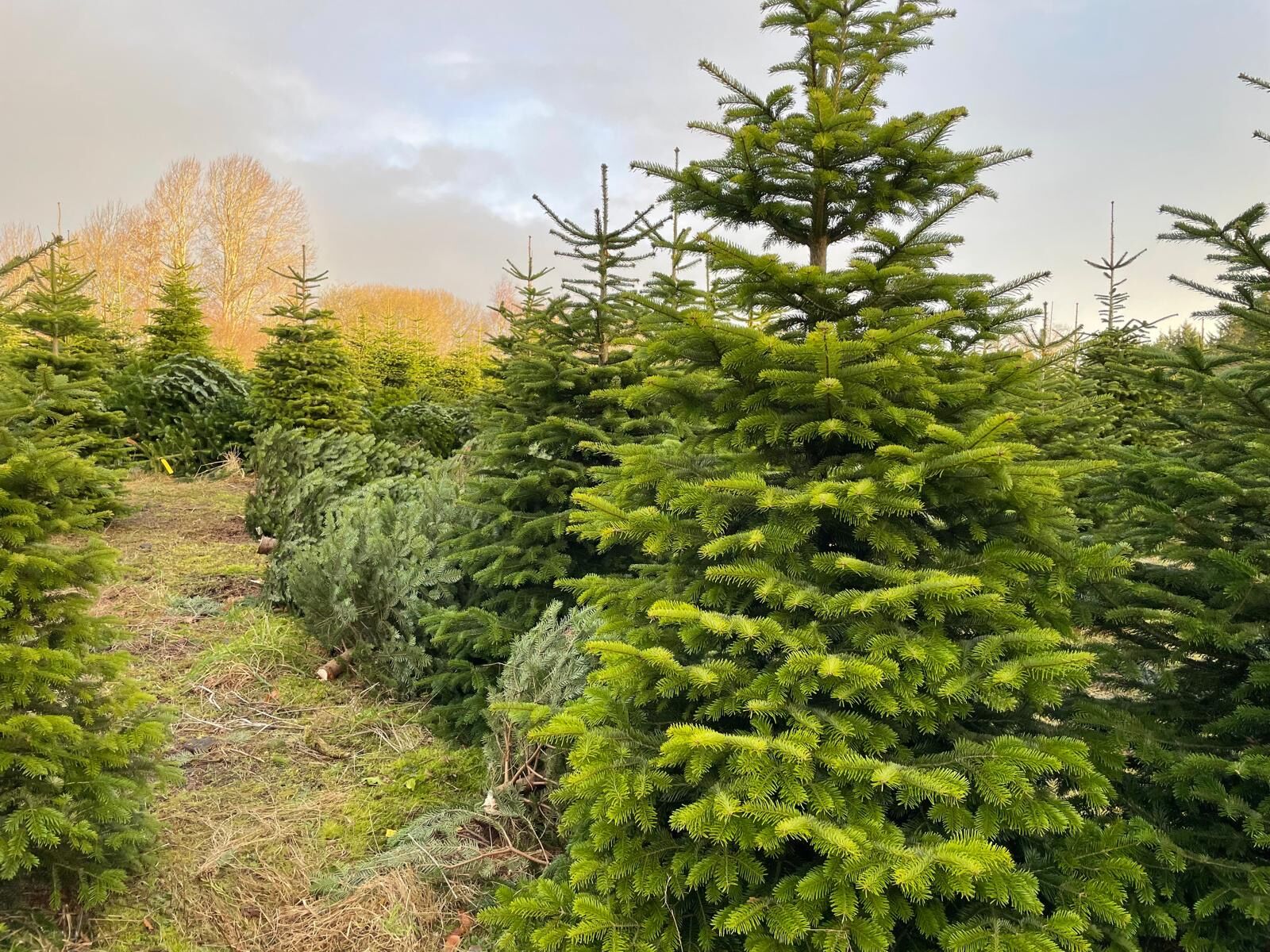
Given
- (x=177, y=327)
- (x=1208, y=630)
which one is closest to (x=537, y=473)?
(x=1208, y=630)

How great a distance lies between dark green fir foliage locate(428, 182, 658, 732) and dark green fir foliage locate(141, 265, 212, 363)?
9.62 m

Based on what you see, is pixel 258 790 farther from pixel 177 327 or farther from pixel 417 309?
pixel 417 309

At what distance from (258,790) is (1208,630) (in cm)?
382

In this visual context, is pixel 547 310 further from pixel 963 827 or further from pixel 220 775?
pixel 963 827

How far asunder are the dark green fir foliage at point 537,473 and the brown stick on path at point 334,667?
2.17 feet

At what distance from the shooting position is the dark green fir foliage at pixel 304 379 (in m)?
9.10

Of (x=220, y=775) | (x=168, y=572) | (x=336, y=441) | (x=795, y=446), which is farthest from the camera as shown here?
(x=336, y=441)

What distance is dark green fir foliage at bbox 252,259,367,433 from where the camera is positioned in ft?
29.9

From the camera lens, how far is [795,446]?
246cm

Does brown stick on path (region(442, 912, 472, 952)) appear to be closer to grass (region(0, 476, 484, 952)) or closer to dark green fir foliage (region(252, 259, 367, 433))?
grass (region(0, 476, 484, 952))

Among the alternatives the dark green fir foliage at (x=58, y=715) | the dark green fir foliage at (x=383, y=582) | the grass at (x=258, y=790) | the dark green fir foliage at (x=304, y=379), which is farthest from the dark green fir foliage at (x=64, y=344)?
the dark green fir foliage at (x=58, y=715)

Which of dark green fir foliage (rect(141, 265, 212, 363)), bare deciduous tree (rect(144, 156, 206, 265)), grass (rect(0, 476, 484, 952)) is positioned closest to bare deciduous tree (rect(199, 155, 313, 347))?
bare deciduous tree (rect(144, 156, 206, 265))

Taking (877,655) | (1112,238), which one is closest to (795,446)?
(877,655)

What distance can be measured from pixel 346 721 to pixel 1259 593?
4.12 m
